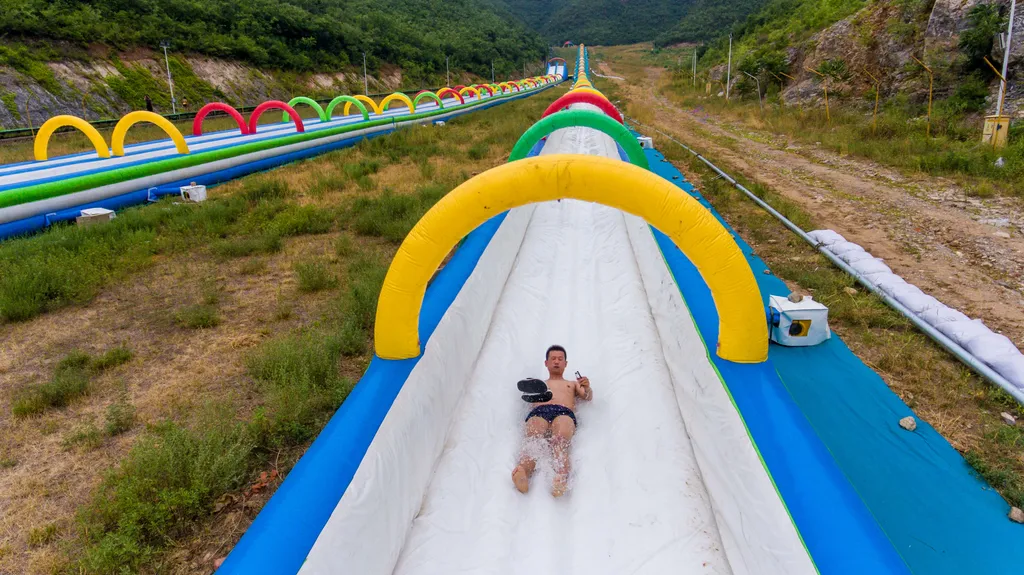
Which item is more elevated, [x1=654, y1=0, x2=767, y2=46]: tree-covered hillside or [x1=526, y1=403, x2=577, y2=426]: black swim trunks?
[x1=654, y1=0, x2=767, y2=46]: tree-covered hillside

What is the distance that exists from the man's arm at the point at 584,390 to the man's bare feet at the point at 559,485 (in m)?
0.55

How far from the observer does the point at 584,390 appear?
Answer: 9.12 ft

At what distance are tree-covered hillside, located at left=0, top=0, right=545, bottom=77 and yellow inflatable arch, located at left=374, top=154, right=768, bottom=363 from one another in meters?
19.7

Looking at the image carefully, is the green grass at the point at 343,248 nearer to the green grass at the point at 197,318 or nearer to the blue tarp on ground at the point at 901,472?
the green grass at the point at 197,318

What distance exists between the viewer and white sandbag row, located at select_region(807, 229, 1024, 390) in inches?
118

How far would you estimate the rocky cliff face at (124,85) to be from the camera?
559 inches

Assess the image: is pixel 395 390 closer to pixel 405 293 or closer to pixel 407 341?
pixel 407 341

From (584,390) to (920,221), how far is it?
5.12 metres

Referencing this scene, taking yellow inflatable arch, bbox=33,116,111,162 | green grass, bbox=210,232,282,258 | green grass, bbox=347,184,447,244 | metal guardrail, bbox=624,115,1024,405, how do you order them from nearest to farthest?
metal guardrail, bbox=624,115,1024,405, green grass, bbox=210,232,282,258, green grass, bbox=347,184,447,244, yellow inflatable arch, bbox=33,116,111,162

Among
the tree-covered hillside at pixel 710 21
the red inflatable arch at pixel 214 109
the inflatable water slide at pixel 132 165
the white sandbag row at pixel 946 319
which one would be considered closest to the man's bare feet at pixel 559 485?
the white sandbag row at pixel 946 319

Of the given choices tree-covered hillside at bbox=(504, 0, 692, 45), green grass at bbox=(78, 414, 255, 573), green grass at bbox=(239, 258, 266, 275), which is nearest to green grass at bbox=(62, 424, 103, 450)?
green grass at bbox=(78, 414, 255, 573)

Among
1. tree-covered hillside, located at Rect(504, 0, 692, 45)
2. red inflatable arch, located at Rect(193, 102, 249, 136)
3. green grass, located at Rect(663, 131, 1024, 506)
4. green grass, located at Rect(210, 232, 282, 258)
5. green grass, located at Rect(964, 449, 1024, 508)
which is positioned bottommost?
green grass, located at Rect(964, 449, 1024, 508)

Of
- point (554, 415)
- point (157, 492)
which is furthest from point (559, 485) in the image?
point (157, 492)

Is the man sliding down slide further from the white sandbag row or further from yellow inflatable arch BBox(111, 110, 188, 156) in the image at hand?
yellow inflatable arch BBox(111, 110, 188, 156)
